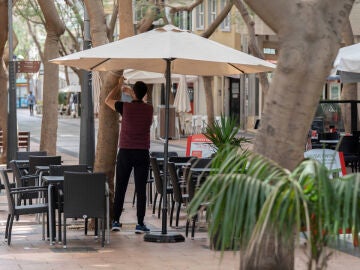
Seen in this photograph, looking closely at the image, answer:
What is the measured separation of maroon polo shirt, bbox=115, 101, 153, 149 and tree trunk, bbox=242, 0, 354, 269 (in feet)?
16.9

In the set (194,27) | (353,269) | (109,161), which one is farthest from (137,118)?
(194,27)

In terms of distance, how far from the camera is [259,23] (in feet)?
126

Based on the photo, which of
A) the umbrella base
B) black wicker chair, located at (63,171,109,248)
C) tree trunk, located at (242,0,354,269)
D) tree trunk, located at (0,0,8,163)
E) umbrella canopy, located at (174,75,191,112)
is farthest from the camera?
umbrella canopy, located at (174,75,191,112)

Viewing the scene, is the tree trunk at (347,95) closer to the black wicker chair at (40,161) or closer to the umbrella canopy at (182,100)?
the black wicker chair at (40,161)

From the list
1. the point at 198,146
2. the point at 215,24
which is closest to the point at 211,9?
the point at 215,24

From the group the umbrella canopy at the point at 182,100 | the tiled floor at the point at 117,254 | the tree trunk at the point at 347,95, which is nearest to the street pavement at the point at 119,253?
the tiled floor at the point at 117,254

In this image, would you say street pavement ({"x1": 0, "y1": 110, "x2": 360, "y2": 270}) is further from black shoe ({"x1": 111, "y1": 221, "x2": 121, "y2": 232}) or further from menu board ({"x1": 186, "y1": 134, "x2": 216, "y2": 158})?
menu board ({"x1": 186, "y1": 134, "x2": 216, "y2": 158})

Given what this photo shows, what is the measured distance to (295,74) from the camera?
686 cm

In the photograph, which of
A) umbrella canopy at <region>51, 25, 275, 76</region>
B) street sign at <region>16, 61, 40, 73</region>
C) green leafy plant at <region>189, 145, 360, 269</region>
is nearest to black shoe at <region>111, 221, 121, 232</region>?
umbrella canopy at <region>51, 25, 275, 76</region>

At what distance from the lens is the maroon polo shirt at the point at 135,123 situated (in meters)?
12.1

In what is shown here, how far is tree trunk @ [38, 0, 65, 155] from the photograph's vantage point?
20812 millimetres

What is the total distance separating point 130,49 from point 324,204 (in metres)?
6.08

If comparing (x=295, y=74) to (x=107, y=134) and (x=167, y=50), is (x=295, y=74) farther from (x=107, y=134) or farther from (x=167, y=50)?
(x=107, y=134)

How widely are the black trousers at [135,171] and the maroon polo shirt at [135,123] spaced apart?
0.30 feet
